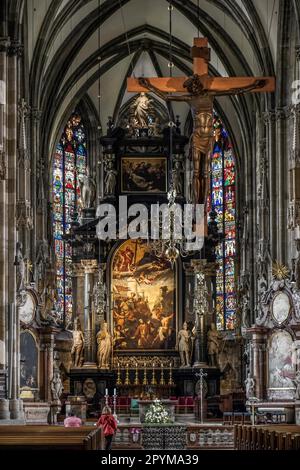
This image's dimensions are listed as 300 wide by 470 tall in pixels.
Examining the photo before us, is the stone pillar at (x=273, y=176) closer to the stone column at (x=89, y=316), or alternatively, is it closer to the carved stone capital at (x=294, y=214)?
the carved stone capital at (x=294, y=214)

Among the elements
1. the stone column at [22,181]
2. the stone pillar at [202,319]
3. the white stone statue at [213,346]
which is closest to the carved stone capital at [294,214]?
the stone column at [22,181]

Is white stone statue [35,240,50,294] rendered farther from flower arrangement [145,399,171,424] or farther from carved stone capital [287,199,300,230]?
carved stone capital [287,199,300,230]

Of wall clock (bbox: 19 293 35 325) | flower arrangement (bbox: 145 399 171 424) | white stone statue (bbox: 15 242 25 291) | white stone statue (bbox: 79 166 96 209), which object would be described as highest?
white stone statue (bbox: 79 166 96 209)

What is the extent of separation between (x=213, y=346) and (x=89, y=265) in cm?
565

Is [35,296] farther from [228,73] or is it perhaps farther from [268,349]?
[228,73]

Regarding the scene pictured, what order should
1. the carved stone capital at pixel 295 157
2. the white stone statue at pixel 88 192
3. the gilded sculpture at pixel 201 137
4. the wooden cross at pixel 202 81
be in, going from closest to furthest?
the wooden cross at pixel 202 81, the gilded sculpture at pixel 201 137, the carved stone capital at pixel 295 157, the white stone statue at pixel 88 192

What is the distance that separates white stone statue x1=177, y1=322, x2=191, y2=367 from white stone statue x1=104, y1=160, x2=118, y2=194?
5956 mm

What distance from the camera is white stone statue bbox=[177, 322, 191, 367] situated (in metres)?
45.3

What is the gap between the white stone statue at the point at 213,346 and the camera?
45.3 m

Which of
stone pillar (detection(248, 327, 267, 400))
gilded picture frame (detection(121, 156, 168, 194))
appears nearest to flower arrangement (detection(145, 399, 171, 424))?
stone pillar (detection(248, 327, 267, 400))

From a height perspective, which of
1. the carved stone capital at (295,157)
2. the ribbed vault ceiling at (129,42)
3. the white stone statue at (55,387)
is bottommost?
the white stone statue at (55,387)

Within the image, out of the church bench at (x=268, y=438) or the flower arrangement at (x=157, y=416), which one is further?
the flower arrangement at (x=157, y=416)

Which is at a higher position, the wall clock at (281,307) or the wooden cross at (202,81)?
the wooden cross at (202,81)

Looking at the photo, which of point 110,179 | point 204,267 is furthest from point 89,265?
point 204,267
